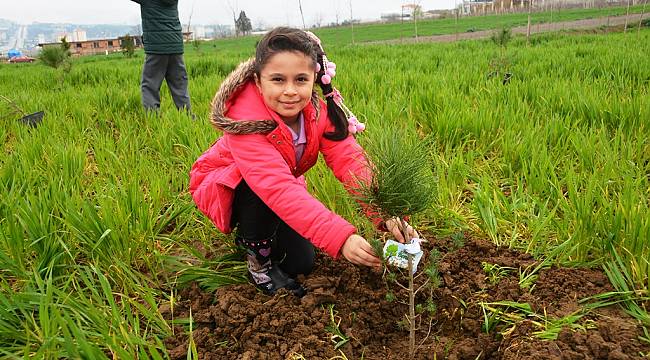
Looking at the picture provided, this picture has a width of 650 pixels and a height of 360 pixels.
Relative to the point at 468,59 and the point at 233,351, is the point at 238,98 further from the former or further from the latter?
the point at 468,59

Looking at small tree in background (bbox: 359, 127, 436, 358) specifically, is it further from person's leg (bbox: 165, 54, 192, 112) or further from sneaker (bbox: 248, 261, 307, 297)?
person's leg (bbox: 165, 54, 192, 112)

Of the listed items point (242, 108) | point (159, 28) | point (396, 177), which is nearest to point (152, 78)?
point (159, 28)

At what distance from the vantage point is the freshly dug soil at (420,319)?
3.70ft

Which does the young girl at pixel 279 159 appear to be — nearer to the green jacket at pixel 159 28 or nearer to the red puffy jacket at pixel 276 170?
the red puffy jacket at pixel 276 170

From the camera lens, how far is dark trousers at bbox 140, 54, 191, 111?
3.92 metres

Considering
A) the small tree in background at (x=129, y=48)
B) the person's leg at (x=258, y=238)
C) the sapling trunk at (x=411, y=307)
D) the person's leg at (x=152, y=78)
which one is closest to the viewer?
the sapling trunk at (x=411, y=307)

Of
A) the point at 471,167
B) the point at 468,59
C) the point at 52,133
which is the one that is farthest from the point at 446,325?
the point at 468,59

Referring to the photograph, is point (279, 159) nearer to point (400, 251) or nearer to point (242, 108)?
point (242, 108)

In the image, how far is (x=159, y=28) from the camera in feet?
12.8

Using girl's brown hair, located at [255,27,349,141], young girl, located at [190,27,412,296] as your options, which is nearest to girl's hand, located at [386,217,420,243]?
young girl, located at [190,27,412,296]

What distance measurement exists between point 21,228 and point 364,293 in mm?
1158

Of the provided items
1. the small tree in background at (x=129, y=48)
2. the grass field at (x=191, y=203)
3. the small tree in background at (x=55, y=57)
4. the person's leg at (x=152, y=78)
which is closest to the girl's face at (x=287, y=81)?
the grass field at (x=191, y=203)

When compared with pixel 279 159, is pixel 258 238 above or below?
below

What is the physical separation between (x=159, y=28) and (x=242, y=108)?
2.92m
